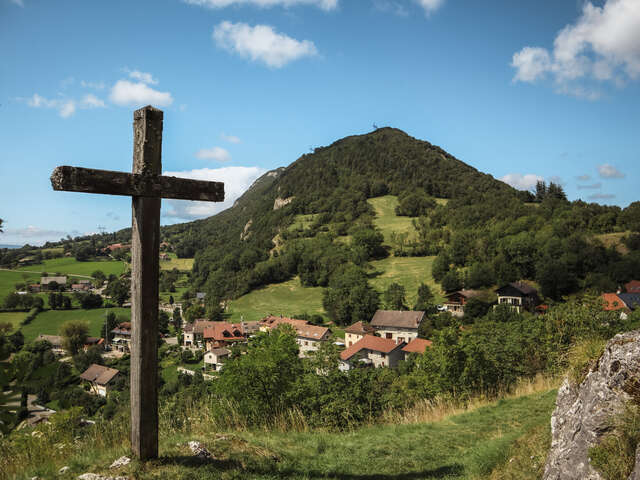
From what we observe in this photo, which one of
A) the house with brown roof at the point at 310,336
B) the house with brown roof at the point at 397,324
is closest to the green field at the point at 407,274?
the house with brown roof at the point at 397,324

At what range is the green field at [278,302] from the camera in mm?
82250

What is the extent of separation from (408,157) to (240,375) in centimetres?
17542

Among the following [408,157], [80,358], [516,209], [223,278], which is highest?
[408,157]

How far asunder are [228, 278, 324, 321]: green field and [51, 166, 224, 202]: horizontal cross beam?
250 ft

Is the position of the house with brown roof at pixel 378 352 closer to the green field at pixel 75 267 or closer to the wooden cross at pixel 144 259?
the wooden cross at pixel 144 259

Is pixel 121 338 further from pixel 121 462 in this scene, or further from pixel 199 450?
pixel 121 462

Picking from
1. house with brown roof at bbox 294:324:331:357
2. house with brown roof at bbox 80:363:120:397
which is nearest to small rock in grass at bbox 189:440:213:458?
house with brown roof at bbox 80:363:120:397

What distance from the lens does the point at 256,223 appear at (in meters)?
160

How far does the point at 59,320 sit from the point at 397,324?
65175mm

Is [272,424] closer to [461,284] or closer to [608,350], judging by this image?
[608,350]

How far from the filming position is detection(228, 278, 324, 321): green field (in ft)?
270

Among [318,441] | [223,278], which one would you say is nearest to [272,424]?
[318,441]

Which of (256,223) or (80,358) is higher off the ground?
(256,223)

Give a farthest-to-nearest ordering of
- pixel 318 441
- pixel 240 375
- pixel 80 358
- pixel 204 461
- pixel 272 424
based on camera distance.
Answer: pixel 80 358, pixel 240 375, pixel 272 424, pixel 318 441, pixel 204 461
